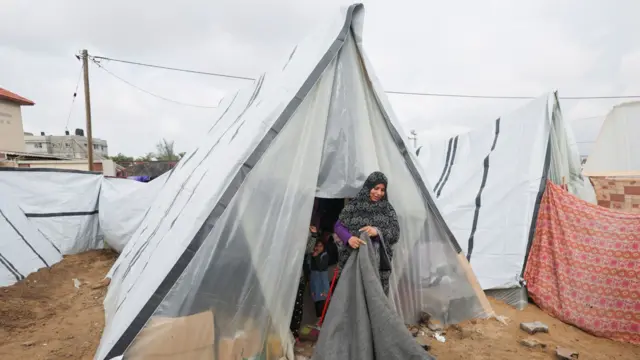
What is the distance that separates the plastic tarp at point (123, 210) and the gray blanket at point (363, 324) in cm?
482

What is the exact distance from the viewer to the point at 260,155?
7.86 feet

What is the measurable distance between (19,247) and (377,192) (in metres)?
5.34

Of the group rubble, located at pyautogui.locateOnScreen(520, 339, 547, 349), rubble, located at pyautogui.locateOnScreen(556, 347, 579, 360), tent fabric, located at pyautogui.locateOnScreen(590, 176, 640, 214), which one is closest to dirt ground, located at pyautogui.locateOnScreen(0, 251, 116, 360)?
rubble, located at pyautogui.locateOnScreen(520, 339, 547, 349)

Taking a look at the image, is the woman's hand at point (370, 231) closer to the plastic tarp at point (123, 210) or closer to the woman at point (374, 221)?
the woman at point (374, 221)

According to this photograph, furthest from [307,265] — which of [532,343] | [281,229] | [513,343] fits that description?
[532,343]

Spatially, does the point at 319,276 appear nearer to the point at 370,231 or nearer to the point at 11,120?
the point at 370,231

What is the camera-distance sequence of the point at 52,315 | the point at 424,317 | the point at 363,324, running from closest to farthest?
the point at 363,324
the point at 424,317
the point at 52,315

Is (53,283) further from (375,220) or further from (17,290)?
(375,220)

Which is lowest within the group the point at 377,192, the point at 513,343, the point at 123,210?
the point at 513,343

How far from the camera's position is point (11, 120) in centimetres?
1583

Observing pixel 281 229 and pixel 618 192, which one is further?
pixel 618 192

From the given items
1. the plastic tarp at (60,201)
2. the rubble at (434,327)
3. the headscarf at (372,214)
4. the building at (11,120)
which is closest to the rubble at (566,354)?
the rubble at (434,327)

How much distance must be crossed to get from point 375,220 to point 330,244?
2.31ft

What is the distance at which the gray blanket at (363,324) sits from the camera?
6.75ft
